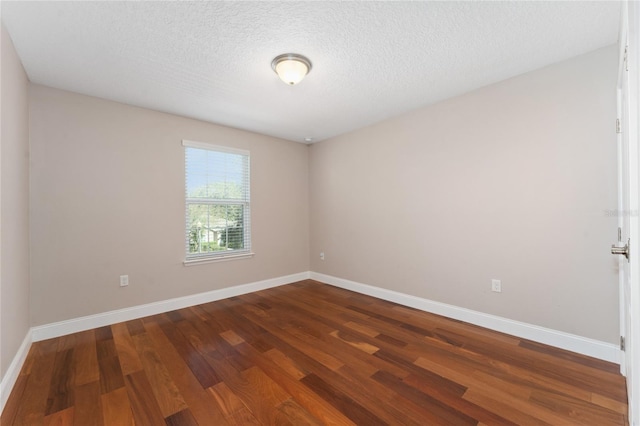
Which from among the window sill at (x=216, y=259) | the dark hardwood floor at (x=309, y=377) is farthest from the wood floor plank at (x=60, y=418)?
the window sill at (x=216, y=259)

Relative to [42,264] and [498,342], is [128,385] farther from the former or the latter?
[498,342]

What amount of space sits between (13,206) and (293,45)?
2.48m

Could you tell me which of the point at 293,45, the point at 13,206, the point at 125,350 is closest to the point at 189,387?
the point at 125,350

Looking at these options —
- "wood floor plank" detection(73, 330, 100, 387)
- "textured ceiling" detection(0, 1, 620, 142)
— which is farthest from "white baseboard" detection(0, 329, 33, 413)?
"textured ceiling" detection(0, 1, 620, 142)

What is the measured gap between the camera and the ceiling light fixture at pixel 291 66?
7.19 feet

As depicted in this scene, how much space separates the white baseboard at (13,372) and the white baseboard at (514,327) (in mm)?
3521

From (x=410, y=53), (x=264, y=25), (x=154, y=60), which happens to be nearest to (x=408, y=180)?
(x=410, y=53)

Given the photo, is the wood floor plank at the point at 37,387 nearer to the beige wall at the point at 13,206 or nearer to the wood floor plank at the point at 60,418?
the wood floor plank at the point at 60,418

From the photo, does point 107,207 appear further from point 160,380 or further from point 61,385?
point 160,380

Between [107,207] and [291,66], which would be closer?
[291,66]

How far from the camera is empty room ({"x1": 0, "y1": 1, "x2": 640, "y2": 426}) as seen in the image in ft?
5.63

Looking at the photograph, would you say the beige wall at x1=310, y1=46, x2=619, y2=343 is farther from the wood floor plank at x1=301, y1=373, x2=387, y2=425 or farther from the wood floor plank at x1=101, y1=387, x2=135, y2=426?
the wood floor plank at x1=101, y1=387, x2=135, y2=426

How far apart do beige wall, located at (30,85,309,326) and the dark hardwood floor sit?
1.60 feet

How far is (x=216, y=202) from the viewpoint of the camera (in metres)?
3.86
